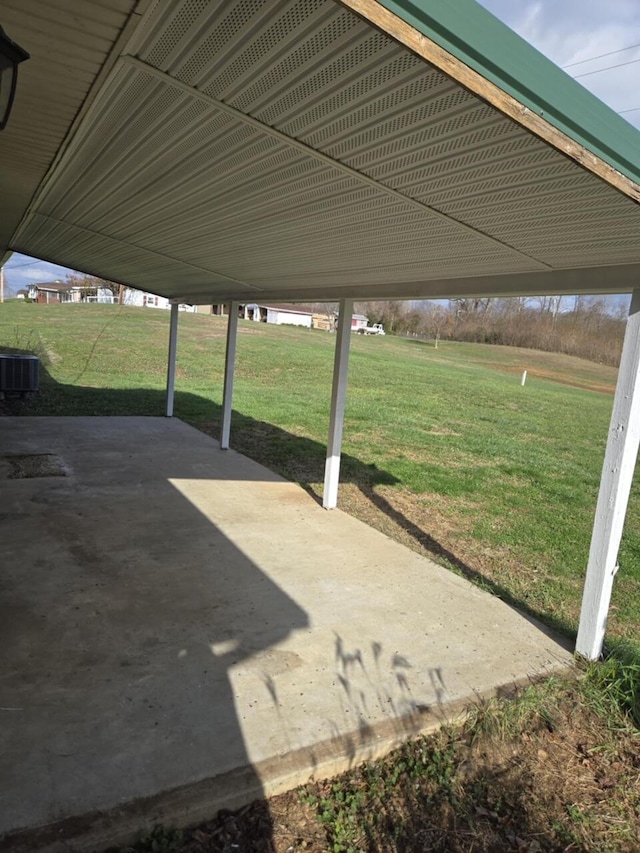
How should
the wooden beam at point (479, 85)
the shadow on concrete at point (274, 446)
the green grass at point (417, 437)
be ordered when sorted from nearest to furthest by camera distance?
the wooden beam at point (479, 85) → the shadow on concrete at point (274, 446) → the green grass at point (417, 437)

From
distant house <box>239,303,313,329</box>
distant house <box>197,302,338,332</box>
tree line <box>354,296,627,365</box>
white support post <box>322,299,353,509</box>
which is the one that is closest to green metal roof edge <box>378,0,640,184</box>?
white support post <box>322,299,353,509</box>

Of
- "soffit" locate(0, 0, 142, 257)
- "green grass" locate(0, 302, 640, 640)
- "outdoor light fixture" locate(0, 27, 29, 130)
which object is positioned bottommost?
"green grass" locate(0, 302, 640, 640)

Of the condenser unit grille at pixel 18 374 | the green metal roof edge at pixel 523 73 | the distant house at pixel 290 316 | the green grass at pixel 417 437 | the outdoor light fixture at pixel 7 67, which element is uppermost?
the distant house at pixel 290 316

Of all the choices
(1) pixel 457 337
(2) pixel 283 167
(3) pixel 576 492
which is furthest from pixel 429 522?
(1) pixel 457 337

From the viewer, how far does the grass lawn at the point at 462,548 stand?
7.23 ft

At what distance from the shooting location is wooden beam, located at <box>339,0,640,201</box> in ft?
4.52

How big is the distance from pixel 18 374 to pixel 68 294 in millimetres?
65429

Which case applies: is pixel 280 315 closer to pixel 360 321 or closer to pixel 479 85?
pixel 360 321

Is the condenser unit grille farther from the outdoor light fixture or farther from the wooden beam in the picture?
the wooden beam

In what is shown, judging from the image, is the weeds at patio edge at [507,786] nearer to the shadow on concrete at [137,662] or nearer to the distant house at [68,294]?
the shadow on concrete at [137,662]

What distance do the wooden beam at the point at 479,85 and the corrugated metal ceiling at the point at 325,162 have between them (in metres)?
0.04

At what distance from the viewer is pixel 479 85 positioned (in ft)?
5.11

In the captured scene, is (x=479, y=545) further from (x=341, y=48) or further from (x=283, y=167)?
(x=341, y=48)

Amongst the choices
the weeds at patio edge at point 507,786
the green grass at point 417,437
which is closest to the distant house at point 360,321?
the green grass at point 417,437
